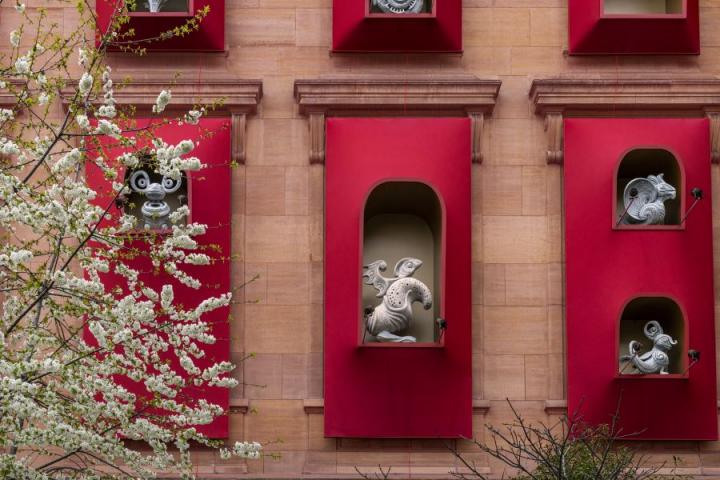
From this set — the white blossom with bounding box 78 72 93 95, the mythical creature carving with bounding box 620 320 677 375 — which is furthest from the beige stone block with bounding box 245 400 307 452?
the white blossom with bounding box 78 72 93 95

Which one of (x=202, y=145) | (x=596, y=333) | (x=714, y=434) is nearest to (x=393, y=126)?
(x=202, y=145)

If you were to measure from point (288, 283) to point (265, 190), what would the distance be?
1717mm

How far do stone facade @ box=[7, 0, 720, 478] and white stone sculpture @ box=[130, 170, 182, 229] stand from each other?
119cm

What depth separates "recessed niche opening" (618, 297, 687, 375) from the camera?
26.0 metres

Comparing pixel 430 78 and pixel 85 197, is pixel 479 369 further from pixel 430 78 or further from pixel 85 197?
pixel 85 197

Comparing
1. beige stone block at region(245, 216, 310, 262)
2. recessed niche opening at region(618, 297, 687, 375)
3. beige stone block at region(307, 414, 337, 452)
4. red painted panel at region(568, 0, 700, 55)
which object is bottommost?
beige stone block at region(307, 414, 337, 452)

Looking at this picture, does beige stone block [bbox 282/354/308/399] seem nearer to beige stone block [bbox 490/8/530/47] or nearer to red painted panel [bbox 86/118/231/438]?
red painted panel [bbox 86/118/231/438]

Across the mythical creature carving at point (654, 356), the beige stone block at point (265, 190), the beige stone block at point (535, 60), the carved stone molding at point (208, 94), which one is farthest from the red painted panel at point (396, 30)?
the mythical creature carving at point (654, 356)

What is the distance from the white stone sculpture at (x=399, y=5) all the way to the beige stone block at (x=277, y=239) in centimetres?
407

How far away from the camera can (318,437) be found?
26016 mm

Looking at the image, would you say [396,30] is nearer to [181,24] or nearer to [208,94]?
[208,94]

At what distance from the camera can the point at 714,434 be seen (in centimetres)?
2583

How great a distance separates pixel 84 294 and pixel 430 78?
9611mm

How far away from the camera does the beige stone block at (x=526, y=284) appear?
26.5 metres
